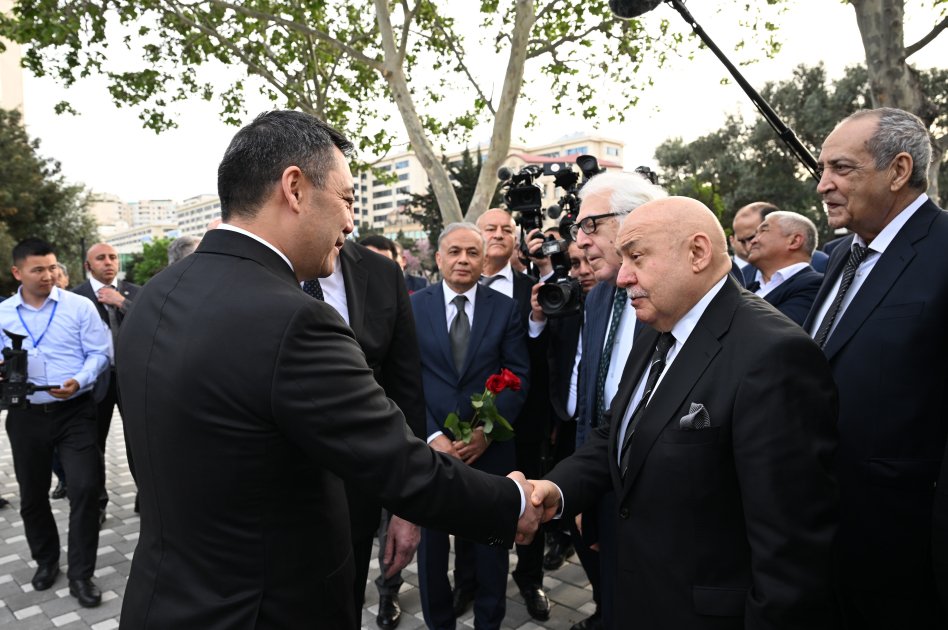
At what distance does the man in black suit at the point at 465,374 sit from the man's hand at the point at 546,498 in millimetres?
1234

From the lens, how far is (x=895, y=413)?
228cm

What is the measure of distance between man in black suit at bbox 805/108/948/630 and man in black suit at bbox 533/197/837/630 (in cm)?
57

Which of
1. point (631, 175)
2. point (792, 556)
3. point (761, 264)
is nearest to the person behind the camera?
point (792, 556)

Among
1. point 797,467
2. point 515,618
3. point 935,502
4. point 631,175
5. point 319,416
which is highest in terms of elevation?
point 631,175

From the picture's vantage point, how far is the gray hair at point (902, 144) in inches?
99.7

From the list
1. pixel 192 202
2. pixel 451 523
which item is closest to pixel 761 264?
pixel 451 523

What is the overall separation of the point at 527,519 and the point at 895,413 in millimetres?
1368

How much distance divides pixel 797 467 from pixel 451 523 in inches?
37.9

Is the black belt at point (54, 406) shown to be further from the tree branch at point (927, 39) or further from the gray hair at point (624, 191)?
the tree branch at point (927, 39)

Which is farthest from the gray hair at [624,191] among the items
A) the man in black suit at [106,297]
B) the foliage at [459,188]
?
the foliage at [459,188]

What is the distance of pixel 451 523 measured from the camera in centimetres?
187

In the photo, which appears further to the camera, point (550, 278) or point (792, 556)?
point (550, 278)

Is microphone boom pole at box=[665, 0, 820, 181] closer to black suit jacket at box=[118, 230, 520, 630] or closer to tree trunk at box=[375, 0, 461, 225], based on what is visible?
black suit jacket at box=[118, 230, 520, 630]

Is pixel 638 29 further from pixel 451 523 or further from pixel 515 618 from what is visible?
pixel 451 523
